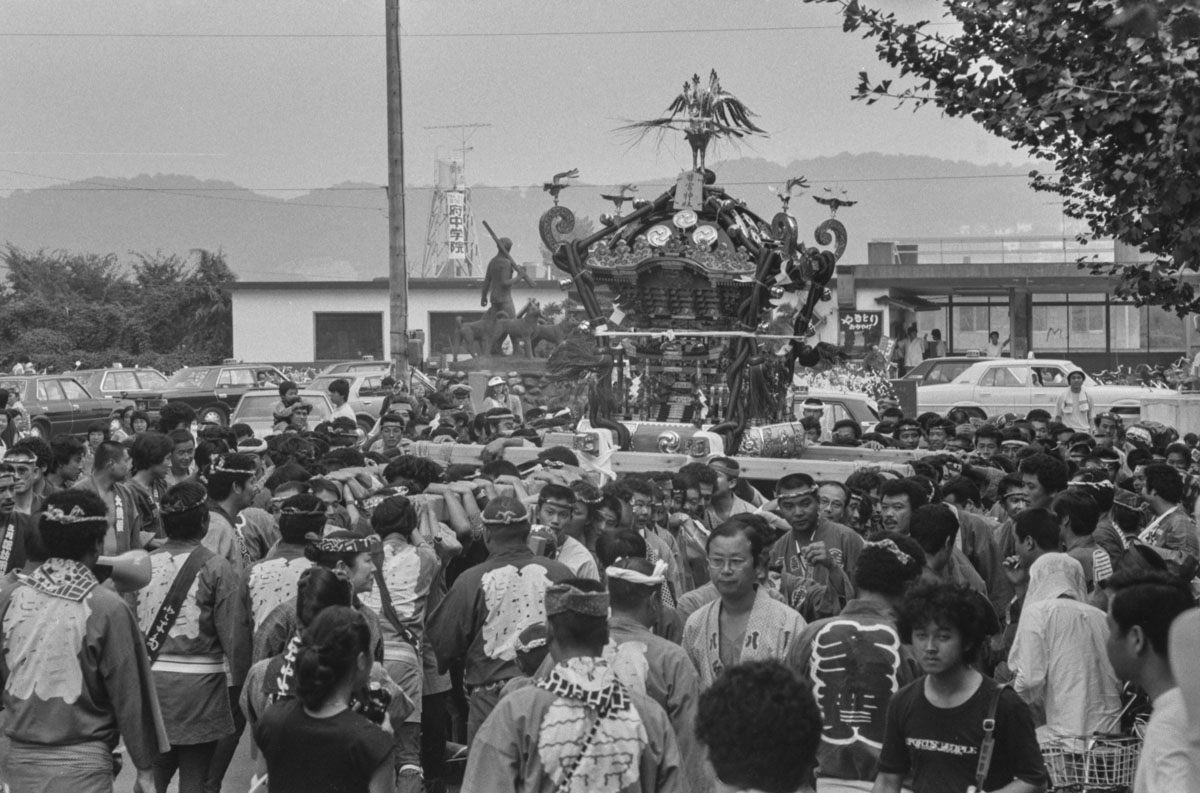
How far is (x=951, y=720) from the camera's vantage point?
5.21m

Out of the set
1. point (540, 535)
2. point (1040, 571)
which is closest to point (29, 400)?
point (540, 535)

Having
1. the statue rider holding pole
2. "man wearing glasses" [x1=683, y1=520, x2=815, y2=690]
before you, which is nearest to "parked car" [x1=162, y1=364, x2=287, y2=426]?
the statue rider holding pole

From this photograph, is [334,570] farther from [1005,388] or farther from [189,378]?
[189,378]

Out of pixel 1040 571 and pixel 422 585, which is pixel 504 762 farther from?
pixel 1040 571

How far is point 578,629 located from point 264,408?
2331 centimetres

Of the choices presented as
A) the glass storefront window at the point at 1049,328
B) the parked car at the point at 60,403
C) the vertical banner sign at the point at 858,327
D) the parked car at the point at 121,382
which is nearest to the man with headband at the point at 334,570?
the vertical banner sign at the point at 858,327

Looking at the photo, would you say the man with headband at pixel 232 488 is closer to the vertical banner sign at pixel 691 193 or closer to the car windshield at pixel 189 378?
the vertical banner sign at pixel 691 193

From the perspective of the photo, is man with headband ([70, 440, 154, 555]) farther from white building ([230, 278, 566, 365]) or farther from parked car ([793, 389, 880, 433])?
white building ([230, 278, 566, 365])

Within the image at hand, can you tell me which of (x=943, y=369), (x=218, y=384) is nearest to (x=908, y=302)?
(x=943, y=369)

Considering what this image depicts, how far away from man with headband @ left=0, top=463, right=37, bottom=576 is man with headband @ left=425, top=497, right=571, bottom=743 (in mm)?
2814

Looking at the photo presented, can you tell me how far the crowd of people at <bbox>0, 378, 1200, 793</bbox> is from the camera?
4.79 meters

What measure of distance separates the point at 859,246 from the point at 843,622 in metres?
86.3

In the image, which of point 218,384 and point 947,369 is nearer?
point 947,369

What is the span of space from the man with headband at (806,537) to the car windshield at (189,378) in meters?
27.0
